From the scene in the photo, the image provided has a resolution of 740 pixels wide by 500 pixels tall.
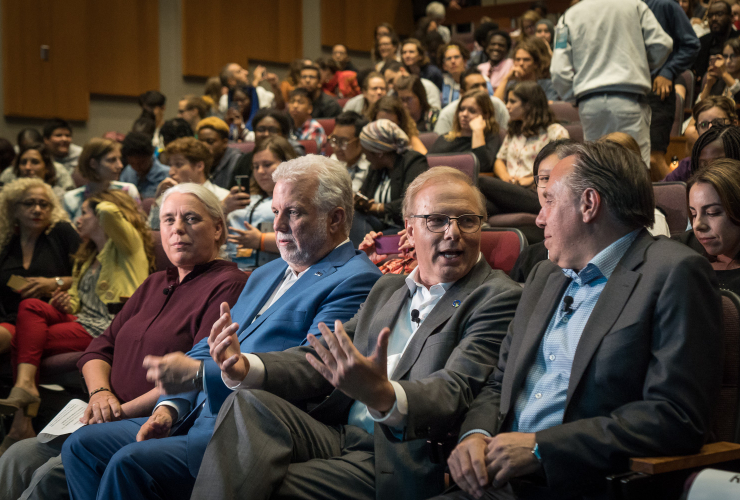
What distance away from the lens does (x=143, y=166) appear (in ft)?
16.9

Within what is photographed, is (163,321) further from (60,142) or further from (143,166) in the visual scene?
(60,142)

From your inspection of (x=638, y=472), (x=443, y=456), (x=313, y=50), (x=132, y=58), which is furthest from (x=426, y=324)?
(x=313, y=50)

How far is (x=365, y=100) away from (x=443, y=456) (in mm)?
5005

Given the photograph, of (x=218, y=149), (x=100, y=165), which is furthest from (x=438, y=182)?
(x=218, y=149)

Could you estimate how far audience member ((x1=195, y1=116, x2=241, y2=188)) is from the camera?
5.12 metres

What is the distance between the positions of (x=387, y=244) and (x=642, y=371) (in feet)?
5.36

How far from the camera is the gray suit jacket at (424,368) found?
1593 millimetres

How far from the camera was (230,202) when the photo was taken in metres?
3.76

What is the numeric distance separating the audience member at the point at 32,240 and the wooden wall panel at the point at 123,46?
5122 mm

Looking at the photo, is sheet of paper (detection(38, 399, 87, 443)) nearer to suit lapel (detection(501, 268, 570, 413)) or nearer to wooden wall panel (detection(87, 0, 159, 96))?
suit lapel (detection(501, 268, 570, 413))

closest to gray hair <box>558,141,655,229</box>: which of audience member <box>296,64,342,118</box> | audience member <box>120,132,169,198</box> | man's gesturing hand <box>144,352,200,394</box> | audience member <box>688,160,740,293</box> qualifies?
audience member <box>688,160,740,293</box>

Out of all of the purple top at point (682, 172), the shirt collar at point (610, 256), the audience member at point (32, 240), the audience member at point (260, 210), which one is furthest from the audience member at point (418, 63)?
the shirt collar at point (610, 256)

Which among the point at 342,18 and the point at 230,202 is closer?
the point at 230,202

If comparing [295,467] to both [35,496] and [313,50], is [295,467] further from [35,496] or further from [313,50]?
[313,50]
